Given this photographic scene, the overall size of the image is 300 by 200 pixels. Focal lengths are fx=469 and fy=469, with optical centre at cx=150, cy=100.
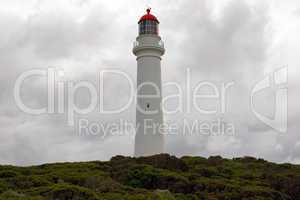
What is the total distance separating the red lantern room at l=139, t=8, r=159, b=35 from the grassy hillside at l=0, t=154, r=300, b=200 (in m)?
10.5

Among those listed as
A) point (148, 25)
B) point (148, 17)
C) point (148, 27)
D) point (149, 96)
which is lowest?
point (149, 96)

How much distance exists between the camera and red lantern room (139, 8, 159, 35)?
31734 millimetres

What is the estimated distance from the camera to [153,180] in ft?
63.5

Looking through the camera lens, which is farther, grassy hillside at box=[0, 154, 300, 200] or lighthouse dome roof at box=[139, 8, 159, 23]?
lighthouse dome roof at box=[139, 8, 159, 23]

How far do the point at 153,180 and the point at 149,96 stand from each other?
1140 centimetres

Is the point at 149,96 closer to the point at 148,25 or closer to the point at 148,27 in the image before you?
the point at 148,27

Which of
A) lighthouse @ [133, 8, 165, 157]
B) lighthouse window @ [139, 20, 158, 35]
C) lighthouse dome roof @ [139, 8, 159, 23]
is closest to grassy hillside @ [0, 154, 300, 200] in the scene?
lighthouse @ [133, 8, 165, 157]

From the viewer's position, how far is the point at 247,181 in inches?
781

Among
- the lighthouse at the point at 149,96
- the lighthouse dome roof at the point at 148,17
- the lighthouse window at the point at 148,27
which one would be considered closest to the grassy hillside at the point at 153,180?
the lighthouse at the point at 149,96

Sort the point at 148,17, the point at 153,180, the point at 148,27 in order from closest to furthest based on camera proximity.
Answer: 1. the point at 153,180
2. the point at 148,27
3. the point at 148,17

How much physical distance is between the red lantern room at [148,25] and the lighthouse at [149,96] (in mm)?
436

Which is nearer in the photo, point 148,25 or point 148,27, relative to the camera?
point 148,27

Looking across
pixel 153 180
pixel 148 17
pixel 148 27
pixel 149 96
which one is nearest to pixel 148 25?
pixel 148 27

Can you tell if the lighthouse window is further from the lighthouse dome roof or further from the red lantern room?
the lighthouse dome roof
